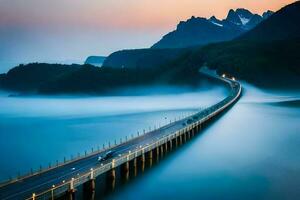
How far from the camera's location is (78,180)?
3956cm

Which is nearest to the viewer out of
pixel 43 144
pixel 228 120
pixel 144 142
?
pixel 144 142

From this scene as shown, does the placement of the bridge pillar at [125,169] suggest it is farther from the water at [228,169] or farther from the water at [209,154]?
the water at [228,169]

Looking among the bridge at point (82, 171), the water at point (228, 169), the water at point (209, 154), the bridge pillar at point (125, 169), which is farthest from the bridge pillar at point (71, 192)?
the bridge pillar at point (125, 169)

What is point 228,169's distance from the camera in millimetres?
63125

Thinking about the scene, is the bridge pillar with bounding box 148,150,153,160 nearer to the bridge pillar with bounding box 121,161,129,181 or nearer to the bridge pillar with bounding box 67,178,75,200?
the bridge pillar with bounding box 121,161,129,181

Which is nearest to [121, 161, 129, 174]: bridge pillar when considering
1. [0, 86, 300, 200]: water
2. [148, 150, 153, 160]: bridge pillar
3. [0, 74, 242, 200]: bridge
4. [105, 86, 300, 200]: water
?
[0, 74, 242, 200]: bridge

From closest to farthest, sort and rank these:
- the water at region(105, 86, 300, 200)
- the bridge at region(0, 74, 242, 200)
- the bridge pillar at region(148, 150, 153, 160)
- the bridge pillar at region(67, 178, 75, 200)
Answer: the bridge at region(0, 74, 242, 200) < the bridge pillar at region(67, 178, 75, 200) < the water at region(105, 86, 300, 200) < the bridge pillar at region(148, 150, 153, 160)

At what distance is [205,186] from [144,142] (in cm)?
1396

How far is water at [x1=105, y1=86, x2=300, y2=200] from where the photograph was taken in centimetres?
5053

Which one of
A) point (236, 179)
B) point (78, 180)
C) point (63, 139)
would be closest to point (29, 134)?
point (63, 139)

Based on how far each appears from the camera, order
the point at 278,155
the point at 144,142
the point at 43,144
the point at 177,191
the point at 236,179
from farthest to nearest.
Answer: the point at 43,144 < the point at 278,155 < the point at 144,142 < the point at 236,179 < the point at 177,191

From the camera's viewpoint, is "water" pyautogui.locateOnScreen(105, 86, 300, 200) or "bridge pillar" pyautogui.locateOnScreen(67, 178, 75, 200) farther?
"water" pyautogui.locateOnScreen(105, 86, 300, 200)

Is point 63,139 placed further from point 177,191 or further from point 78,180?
point 78,180

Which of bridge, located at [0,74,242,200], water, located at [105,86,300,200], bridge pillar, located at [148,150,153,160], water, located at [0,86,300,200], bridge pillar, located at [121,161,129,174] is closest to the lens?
bridge, located at [0,74,242,200]
